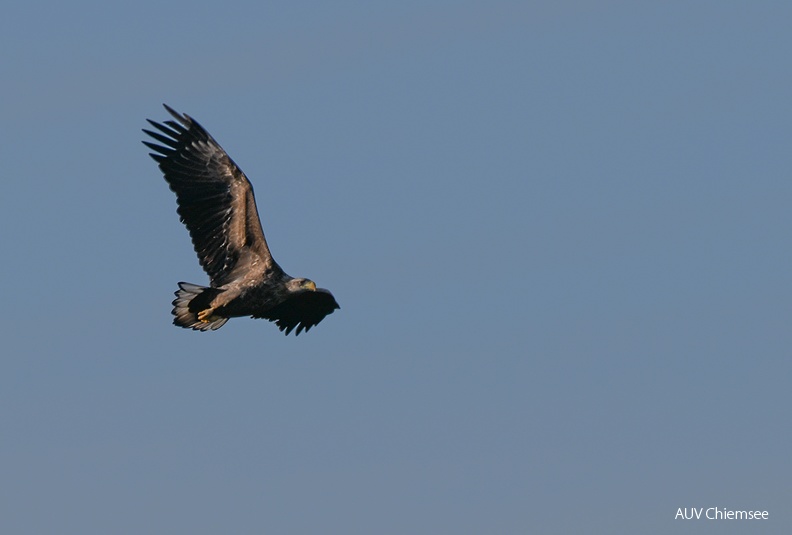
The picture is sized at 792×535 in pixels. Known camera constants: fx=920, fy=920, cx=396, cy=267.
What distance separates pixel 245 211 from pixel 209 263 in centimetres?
101

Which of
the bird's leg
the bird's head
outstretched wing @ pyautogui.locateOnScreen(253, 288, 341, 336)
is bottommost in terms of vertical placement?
the bird's leg

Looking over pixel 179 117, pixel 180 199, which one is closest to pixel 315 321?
pixel 180 199

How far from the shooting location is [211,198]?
14312mm

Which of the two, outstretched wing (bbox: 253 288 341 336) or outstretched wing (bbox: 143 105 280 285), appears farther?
outstretched wing (bbox: 253 288 341 336)

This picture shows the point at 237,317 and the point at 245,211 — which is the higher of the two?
the point at 245,211

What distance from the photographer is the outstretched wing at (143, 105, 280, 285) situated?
14.2 metres

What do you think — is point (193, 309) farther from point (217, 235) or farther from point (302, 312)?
point (302, 312)

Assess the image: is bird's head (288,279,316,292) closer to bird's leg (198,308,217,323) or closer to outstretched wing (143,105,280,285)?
outstretched wing (143,105,280,285)

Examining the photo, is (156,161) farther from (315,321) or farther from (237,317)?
(315,321)

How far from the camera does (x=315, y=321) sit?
1566 centimetres

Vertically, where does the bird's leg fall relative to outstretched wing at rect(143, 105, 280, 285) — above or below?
below

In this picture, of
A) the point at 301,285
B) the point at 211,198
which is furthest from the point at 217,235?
the point at 301,285

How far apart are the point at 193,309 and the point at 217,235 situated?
1.22 m

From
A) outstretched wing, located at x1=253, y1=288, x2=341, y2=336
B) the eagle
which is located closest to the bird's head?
the eagle
